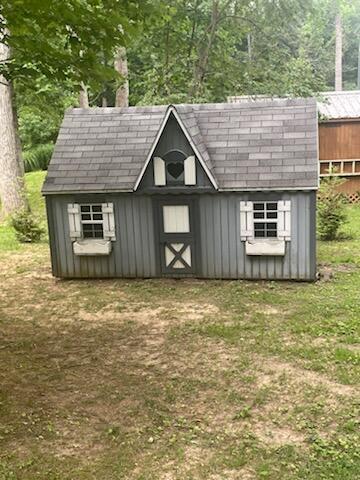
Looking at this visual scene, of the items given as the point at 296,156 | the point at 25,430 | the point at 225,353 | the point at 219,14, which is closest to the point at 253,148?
the point at 296,156

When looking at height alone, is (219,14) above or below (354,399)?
above

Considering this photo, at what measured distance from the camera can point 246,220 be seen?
11211 millimetres

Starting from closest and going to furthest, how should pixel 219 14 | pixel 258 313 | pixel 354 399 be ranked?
pixel 354 399 → pixel 258 313 → pixel 219 14

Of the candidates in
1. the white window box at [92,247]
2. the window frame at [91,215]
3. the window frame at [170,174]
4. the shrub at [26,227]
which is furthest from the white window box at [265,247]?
the shrub at [26,227]

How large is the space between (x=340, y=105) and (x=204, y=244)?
39.0ft

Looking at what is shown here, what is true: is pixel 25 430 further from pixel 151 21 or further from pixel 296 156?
pixel 296 156

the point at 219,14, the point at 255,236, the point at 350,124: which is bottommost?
the point at 255,236

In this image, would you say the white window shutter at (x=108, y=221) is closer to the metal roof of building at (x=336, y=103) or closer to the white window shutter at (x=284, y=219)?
the white window shutter at (x=284, y=219)

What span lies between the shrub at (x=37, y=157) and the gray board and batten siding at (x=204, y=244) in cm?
1748

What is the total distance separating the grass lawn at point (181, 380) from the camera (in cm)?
547

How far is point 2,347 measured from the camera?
8625mm

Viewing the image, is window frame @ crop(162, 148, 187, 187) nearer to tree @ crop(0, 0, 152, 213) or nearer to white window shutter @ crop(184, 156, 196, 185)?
white window shutter @ crop(184, 156, 196, 185)

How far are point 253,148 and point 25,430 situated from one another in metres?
7.50

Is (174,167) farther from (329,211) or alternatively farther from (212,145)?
(329,211)
